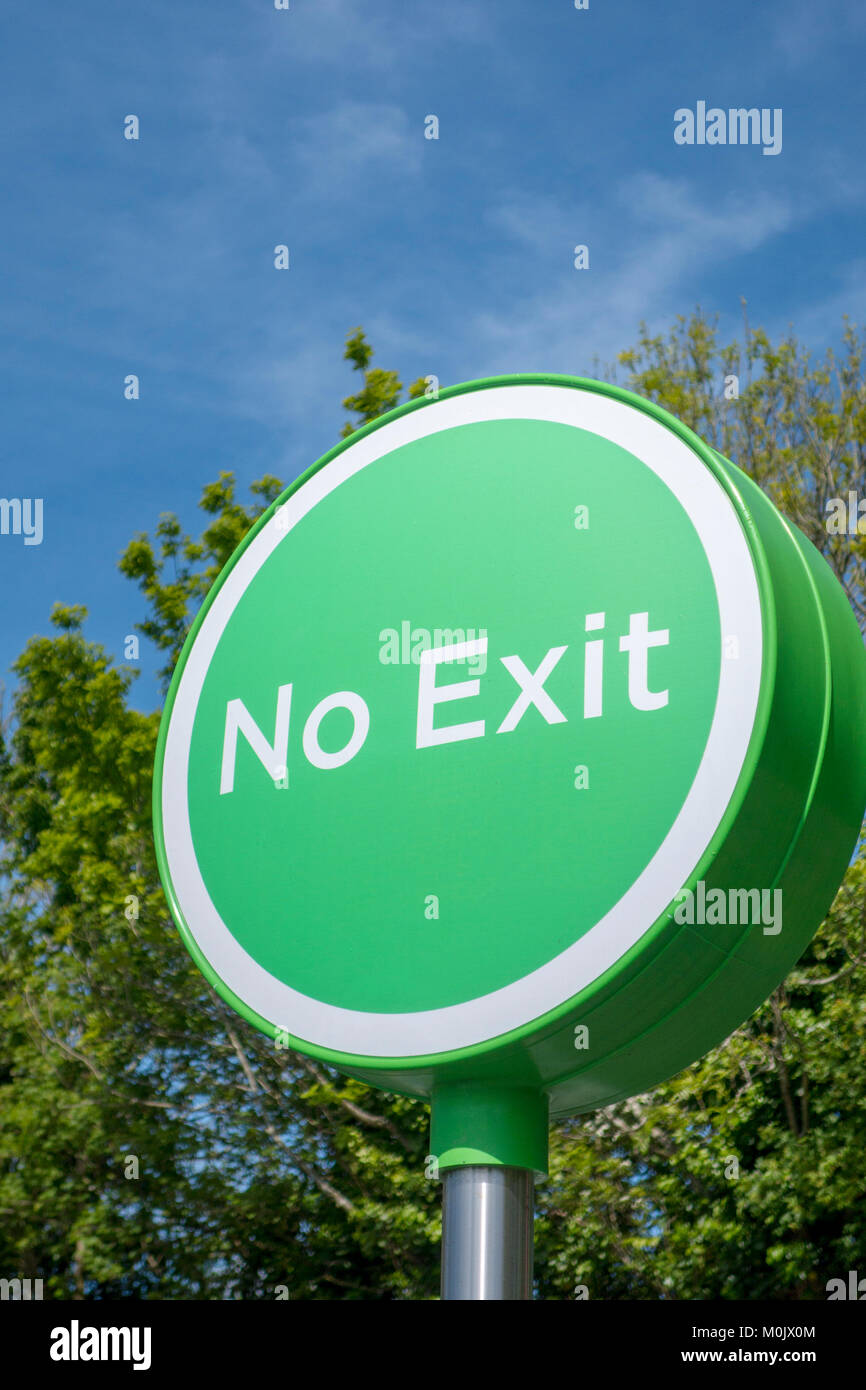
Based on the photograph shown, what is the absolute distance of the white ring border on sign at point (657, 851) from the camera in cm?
235

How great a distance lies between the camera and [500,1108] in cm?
257

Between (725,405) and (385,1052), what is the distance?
38.7 feet

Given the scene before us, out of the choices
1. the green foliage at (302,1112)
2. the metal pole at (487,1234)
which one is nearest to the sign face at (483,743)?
the metal pole at (487,1234)

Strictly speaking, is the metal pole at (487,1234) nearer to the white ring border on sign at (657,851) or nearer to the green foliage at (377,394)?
the white ring border on sign at (657,851)

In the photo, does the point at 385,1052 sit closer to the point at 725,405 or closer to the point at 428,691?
the point at 428,691

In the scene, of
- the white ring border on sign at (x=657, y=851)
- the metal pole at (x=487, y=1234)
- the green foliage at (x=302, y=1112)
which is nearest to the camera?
the white ring border on sign at (x=657, y=851)

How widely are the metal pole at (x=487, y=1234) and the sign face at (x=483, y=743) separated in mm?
215

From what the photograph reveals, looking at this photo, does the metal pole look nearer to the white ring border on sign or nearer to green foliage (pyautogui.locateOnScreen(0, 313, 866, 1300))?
the white ring border on sign

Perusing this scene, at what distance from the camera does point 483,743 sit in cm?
258

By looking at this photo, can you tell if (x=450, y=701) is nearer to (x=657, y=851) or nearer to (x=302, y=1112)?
(x=657, y=851)

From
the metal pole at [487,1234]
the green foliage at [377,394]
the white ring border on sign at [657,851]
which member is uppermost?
the green foliage at [377,394]
